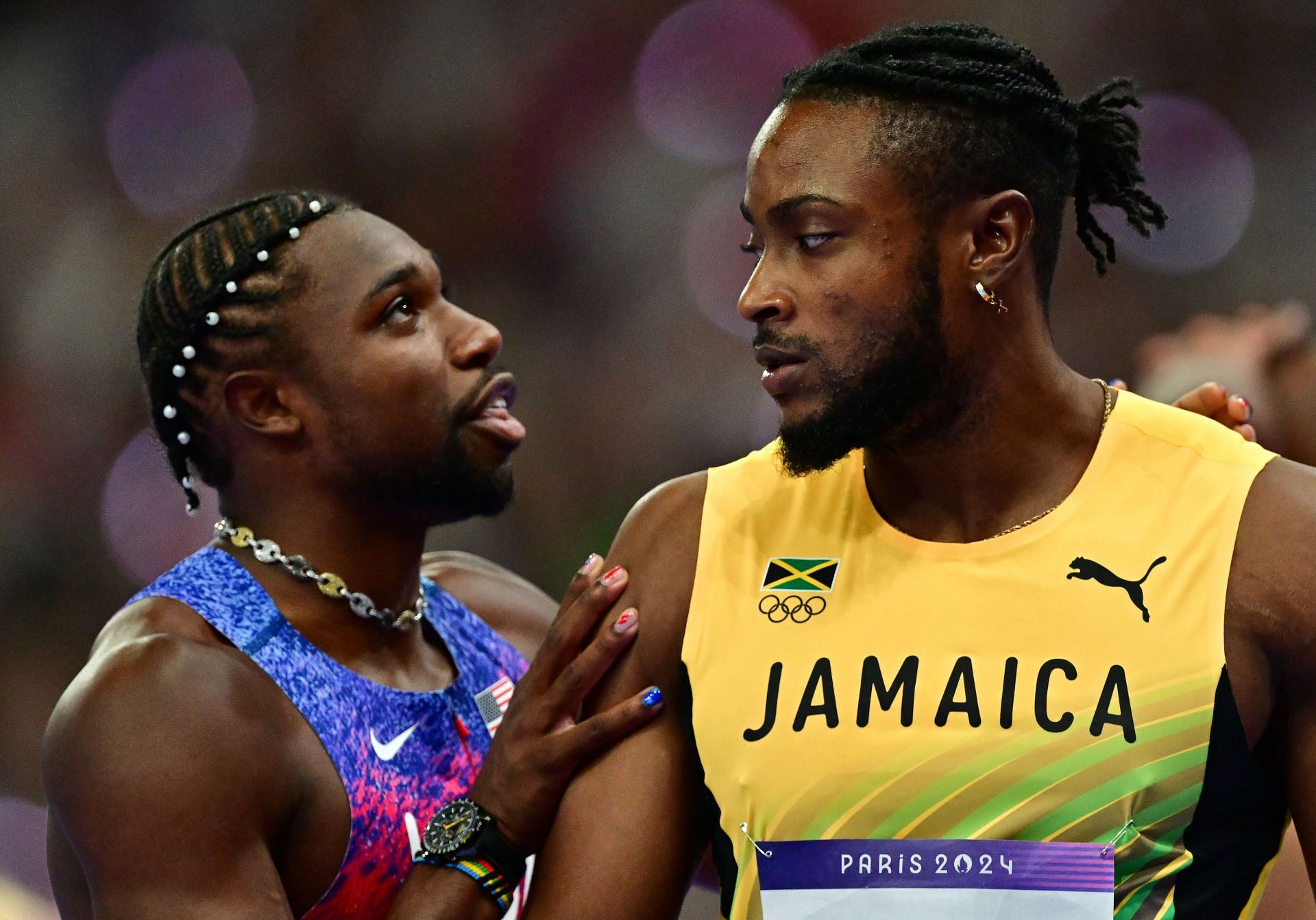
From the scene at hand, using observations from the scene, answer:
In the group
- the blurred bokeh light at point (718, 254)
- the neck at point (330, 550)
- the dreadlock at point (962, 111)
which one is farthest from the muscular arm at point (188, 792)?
the blurred bokeh light at point (718, 254)

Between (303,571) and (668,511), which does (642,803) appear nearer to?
(668,511)

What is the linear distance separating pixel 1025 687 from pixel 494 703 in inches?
48.2

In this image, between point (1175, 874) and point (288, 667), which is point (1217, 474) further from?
point (288, 667)

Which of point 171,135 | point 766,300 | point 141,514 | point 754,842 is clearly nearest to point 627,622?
point 754,842

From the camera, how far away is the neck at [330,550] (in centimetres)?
250

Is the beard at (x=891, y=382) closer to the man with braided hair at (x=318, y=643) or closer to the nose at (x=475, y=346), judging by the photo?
the man with braided hair at (x=318, y=643)

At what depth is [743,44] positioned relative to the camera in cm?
516

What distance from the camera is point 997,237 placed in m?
1.83

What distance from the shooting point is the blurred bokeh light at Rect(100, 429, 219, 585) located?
4.99 m

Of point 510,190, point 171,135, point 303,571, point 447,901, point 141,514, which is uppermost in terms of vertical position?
point 171,135

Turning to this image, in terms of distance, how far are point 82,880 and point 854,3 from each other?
3.87 metres

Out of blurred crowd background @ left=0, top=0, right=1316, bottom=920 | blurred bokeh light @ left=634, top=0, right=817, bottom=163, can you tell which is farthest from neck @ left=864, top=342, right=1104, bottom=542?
blurred bokeh light @ left=634, top=0, right=817, bottom=163

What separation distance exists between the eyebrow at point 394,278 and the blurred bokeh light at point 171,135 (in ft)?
9.49

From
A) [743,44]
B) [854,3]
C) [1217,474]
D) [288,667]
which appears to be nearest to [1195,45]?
[854,3]
